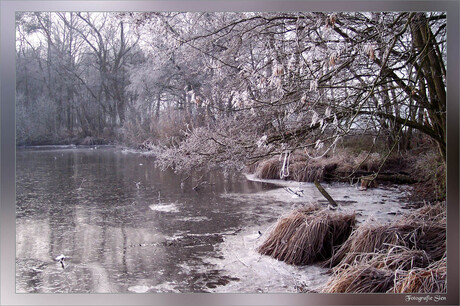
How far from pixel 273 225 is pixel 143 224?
3.02 ft

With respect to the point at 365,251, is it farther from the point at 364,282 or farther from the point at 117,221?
the point at 117,221

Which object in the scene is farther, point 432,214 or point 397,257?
point 432,214

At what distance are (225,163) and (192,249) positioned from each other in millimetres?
667

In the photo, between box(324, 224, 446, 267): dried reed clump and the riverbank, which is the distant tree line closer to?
the riverbank

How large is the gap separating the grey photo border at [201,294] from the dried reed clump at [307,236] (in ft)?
0.92

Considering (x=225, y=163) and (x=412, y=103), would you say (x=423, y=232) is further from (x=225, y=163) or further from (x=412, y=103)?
(x=225, y=163)

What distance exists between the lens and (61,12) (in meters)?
2.61

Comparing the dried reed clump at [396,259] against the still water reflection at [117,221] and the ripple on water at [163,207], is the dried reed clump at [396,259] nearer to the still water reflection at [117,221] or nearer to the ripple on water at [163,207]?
the still water reflection at [117,221]

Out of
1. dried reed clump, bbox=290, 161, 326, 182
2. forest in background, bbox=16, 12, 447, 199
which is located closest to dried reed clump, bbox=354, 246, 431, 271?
forest in background, bbox=16, 12, 447, 199

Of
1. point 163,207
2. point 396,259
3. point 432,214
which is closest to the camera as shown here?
point 396,259

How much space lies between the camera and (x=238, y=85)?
283 centimetres

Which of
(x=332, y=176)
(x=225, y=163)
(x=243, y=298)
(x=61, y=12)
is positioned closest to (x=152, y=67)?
(x=61, y=12)

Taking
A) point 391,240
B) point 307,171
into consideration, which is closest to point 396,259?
point 391,240

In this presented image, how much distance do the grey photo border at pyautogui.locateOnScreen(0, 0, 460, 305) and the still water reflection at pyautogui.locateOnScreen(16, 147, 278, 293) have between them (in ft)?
0.18
